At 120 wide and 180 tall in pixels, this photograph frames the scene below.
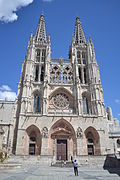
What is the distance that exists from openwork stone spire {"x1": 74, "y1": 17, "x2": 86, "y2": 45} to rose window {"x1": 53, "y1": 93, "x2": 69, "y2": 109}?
15190 millimetres

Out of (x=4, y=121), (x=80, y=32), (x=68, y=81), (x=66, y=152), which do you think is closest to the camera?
(x=66, y=152)

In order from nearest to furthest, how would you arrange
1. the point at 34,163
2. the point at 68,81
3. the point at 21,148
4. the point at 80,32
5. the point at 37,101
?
the point at 34,163 < the point at 21,148 < the point at 37,101 < the point at 68,81 < the point at 80,32

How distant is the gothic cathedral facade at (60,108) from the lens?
2108 cm

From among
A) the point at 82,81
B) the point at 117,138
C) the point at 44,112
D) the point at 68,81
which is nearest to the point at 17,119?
the point at 44,112

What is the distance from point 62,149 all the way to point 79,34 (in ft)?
94.5

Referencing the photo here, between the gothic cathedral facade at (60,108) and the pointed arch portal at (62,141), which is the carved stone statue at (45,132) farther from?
the pointed arch portal at (62,141)

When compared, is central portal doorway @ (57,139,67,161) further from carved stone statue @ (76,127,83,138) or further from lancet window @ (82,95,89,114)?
lancet window @ (82,95,89,114)

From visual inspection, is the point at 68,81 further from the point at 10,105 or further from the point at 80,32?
the point at 80,32

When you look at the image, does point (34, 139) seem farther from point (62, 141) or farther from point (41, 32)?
point (41, 32)

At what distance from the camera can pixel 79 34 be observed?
3625 centimetres

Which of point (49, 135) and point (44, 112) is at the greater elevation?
point (44, 112)

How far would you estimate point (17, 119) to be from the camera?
22453 millimetres

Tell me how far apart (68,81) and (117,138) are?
13933mm

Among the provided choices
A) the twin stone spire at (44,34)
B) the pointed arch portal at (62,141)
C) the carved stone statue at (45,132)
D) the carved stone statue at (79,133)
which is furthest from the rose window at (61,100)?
the twin stone spire at (44,34)
